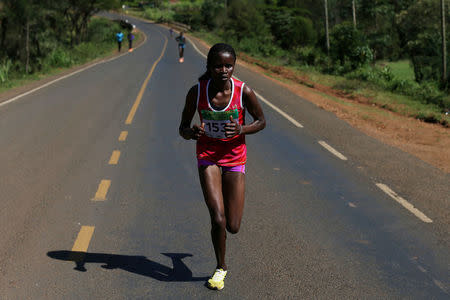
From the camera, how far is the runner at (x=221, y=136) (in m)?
4.12

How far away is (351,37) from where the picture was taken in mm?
30312

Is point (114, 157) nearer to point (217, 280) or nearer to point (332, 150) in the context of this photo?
point (332, 150)

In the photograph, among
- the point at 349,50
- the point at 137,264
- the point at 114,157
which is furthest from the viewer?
the point at 349,50

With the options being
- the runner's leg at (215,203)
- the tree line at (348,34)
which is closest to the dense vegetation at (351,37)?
the tree line at (348,34)

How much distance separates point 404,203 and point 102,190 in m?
4.04

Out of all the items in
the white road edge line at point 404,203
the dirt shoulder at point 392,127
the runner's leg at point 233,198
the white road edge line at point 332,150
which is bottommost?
the dirt shoulder at point 392,127

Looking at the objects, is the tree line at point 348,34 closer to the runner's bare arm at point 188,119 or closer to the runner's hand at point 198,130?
the runner's bare arm at point 188,119

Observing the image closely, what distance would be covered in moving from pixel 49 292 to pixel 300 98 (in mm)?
14081

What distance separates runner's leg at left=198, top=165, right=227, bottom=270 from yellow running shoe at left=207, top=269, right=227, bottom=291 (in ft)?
0.19

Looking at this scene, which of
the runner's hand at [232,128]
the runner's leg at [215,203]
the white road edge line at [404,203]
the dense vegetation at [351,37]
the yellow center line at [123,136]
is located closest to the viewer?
the runner's hand at [232,128]

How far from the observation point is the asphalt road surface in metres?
4.60

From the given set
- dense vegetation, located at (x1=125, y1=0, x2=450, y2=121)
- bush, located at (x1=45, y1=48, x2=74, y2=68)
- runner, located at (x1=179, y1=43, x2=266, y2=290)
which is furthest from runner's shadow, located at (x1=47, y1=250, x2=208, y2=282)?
bush, located at (x1=45, y1=48, x2=74, y2=68)

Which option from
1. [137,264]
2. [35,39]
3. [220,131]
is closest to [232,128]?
[220,131]

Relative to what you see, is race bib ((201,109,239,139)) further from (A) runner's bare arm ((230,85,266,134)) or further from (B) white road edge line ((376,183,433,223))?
(B) white road edge line ((376,183,433,223))
